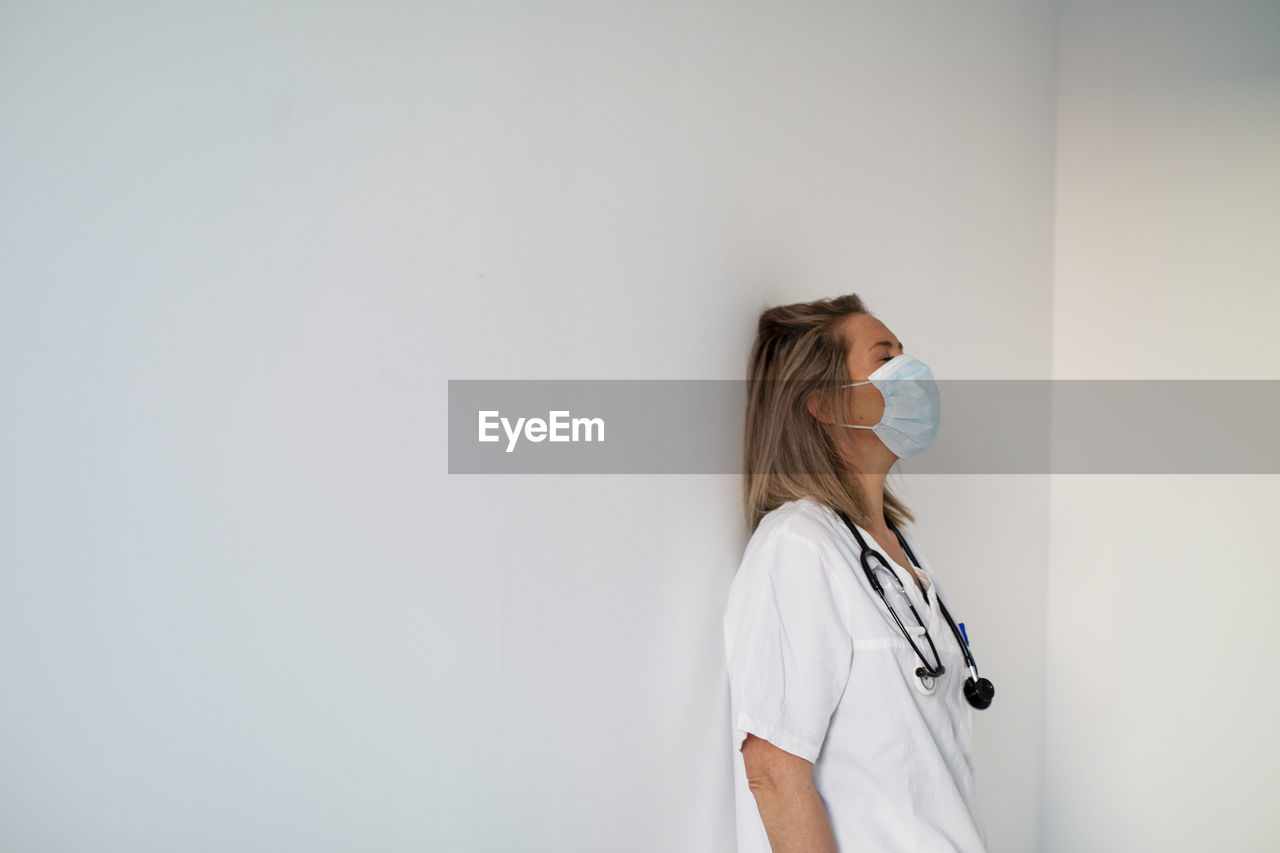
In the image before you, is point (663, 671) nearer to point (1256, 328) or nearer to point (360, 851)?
point (360, 851)

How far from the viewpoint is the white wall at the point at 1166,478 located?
2014 millimetres

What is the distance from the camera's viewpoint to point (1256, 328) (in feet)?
6.58

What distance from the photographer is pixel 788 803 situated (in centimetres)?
120

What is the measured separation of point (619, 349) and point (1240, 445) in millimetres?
1658

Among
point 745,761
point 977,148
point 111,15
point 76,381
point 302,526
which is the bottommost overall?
point 745,761

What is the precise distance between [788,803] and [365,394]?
2.65 feet

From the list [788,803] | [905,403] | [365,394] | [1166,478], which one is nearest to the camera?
[365,394]

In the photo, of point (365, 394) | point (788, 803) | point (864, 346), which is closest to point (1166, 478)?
point (864, 346)

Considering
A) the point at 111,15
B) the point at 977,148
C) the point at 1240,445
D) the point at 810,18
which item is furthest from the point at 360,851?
the point at 1240,445

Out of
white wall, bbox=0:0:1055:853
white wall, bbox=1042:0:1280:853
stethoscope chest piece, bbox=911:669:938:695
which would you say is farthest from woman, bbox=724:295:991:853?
white wall, bbox=1042:0:1280:853

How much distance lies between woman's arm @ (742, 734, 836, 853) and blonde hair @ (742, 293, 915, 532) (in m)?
0.41

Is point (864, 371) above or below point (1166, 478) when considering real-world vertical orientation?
above

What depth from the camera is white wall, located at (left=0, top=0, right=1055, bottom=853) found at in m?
0.79

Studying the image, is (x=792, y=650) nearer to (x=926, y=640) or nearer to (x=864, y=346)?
(x=926, y=640)
